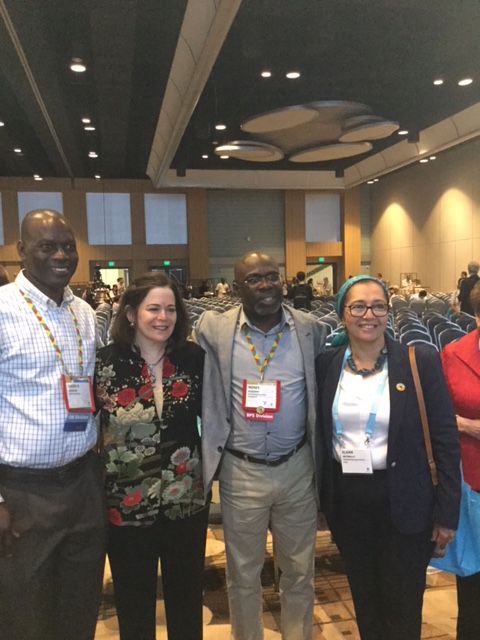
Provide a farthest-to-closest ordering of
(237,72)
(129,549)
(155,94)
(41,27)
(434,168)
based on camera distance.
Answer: (434,168) < (155,94) < (237,72) < (41,27) < (129,549)

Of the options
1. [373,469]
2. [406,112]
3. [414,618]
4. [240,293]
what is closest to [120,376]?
[240,293]

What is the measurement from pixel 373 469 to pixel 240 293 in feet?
2.88

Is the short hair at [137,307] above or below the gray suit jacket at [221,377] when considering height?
above

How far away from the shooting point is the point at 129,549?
1.98 m

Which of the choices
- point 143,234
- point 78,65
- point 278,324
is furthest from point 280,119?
point 278,324

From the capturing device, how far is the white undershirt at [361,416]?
1.88 m

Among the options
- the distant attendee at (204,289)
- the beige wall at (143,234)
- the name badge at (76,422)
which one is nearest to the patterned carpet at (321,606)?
the name badge at (76,422)

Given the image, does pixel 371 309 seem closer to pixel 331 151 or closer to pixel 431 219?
pixel 331 151

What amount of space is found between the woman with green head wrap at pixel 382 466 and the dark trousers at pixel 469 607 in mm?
274

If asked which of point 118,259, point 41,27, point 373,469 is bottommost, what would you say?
point 373,469

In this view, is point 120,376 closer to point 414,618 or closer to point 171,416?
point 171,416

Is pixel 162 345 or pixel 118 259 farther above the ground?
pixel 118 259

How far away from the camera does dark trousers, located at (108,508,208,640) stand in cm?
198

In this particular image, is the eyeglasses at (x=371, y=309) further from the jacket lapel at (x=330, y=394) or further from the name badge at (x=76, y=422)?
the name badge at (x=76, y=422)
